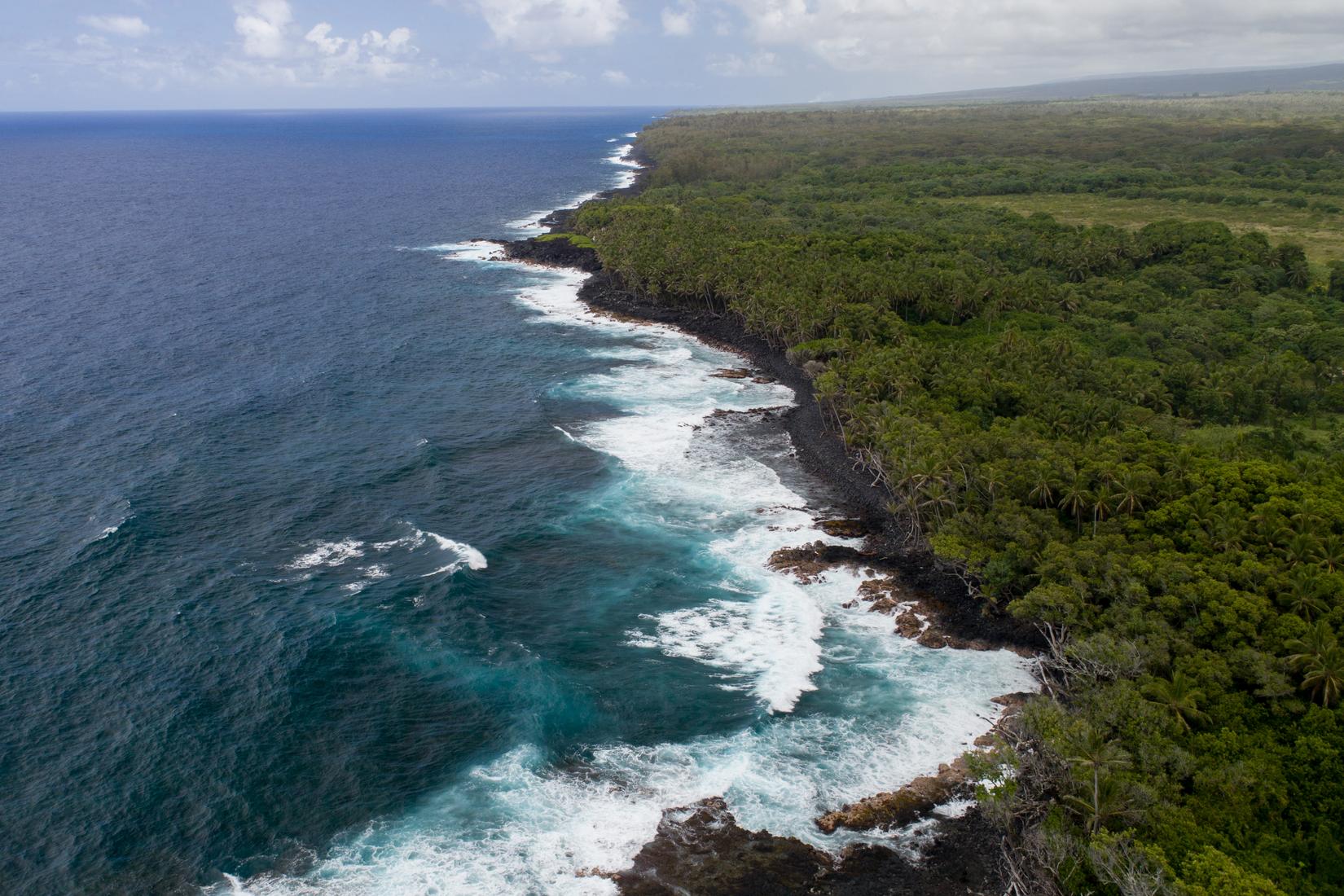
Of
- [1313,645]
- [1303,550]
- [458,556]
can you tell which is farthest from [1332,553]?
[458,556]

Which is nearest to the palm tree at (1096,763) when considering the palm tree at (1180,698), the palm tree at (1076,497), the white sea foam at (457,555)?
the palm tree at (1180,698)

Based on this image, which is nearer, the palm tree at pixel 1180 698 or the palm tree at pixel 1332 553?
the palm tree at pixel 1180 698

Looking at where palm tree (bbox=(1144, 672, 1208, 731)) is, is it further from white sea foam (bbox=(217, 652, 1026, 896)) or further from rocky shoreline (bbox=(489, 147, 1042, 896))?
white sea foam (bbox=(217, 652, 1026, 896))

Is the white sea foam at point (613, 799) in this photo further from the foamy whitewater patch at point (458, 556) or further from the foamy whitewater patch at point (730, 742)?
the foamy whitewater patch at point (458, 556)

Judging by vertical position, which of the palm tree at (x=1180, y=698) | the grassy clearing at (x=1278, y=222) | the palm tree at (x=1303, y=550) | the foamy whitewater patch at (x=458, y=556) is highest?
the grassy clearing at (x=1278, y=222)

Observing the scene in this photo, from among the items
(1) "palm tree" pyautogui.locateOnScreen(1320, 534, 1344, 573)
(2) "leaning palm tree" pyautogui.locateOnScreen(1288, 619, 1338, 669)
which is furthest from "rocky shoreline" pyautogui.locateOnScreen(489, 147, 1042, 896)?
(1) "palm tree" pyautogui.locateOnScreen(1320, 534, 1344, 573)

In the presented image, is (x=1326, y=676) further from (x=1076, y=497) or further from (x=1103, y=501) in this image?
(x=1076, y=497)
